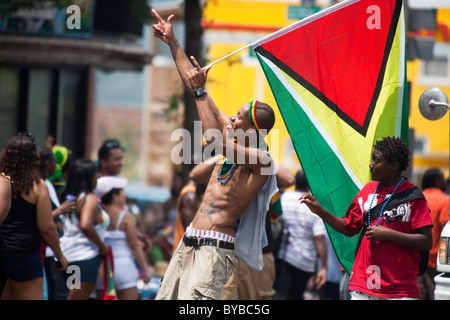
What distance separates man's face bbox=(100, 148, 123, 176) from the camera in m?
8.31

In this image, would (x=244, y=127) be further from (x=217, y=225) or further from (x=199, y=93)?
(x=217, y=225)

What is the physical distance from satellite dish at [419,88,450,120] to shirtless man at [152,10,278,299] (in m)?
1.92

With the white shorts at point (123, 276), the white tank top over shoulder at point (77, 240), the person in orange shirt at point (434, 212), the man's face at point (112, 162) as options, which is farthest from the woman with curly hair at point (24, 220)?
the person in orange shirt at point (434, 212)

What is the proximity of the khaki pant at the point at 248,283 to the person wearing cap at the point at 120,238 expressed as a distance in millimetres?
1160

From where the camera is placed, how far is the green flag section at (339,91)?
6.09 meters

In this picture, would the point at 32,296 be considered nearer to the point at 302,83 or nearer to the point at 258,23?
the point at 302,83

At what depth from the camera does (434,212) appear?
814 centimetres

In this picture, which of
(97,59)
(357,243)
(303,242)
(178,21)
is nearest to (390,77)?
(357,243)

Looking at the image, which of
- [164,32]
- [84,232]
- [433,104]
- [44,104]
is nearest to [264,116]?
[164,32]

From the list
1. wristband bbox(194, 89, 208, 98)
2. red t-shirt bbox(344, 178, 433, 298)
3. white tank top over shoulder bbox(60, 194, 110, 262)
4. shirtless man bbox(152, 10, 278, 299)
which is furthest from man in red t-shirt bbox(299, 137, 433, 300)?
white tank top over shoulder bbox(60, 194, 110, 262)

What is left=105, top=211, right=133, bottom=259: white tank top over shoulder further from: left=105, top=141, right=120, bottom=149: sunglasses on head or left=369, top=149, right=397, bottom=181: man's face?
left=369, top=149, right=397, bottom=181: man's face

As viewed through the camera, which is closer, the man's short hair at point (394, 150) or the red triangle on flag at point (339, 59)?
the man's short hair at point (394, 150)

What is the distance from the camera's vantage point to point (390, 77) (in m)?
6.23

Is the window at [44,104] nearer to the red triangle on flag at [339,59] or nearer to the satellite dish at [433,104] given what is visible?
the red triangle on flag at [339,59]
